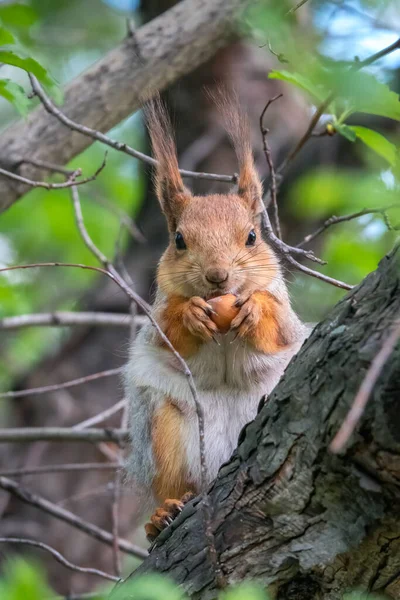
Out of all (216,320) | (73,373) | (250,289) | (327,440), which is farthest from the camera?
(73,373)

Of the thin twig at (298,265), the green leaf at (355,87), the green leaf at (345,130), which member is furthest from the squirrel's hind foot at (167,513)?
the green leaf at (355,87)

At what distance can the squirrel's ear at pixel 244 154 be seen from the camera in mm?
2893

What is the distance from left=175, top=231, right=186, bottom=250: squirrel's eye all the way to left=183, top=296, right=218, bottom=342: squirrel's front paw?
0.32 m

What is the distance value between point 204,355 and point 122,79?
4.36ft

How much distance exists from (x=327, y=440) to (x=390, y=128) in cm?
329

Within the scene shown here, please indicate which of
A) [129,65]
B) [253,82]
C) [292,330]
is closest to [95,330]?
[253,82]

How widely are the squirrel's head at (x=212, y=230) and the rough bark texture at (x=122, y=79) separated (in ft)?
1.52

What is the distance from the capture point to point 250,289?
2.64 meters

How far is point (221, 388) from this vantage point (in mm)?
2635

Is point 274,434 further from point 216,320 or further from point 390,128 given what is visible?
point 390,128

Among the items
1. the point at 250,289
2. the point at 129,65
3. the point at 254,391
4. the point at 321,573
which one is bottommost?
the point at 321,573

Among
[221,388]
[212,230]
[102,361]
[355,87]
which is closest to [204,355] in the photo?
[221,388]

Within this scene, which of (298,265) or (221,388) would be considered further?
(221,388)

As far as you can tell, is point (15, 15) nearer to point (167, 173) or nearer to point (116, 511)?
point (167, 173)
